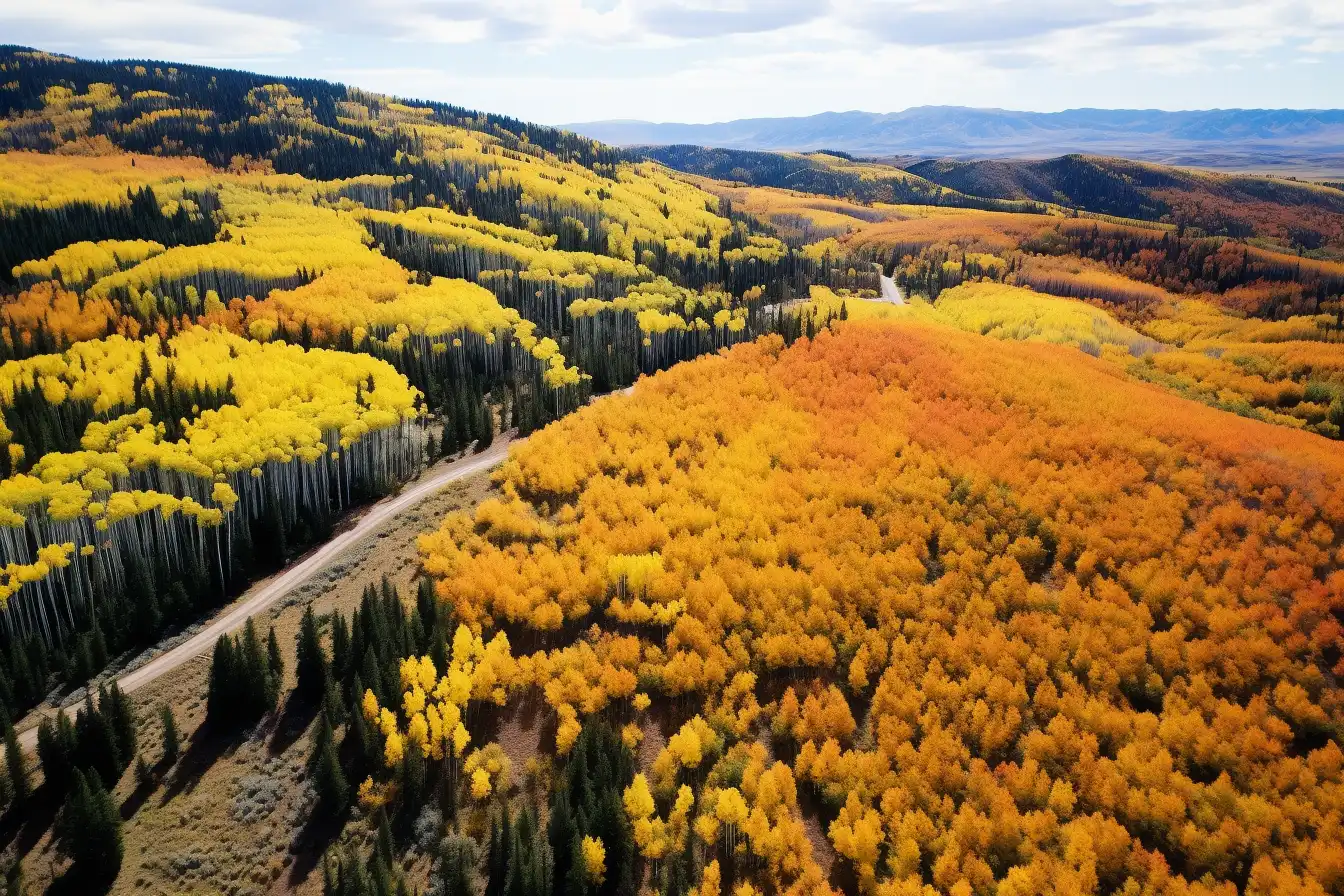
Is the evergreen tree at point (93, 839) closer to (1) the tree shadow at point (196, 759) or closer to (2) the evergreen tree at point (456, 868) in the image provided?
(1) the tree shadow at point (196, 759)

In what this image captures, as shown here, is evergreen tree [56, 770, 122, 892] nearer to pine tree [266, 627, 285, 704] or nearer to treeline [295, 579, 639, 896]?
treeline [295, 579, 639, 896]

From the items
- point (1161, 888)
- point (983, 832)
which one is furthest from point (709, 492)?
point (1161, 888)

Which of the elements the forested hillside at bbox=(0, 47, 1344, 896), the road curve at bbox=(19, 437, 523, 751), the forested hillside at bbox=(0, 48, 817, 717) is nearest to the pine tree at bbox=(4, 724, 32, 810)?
the forested hillside at bbox=(0, 47, 1344, 896)

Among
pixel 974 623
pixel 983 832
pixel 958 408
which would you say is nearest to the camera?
pixel 983 832

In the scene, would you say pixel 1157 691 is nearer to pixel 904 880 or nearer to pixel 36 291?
pixel 904 880

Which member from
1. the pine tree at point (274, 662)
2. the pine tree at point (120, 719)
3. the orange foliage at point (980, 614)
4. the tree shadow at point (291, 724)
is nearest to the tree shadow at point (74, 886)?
the pine tree at point (120, 719)

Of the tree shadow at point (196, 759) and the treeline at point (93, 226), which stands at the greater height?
the treeline at point (93, 226)
